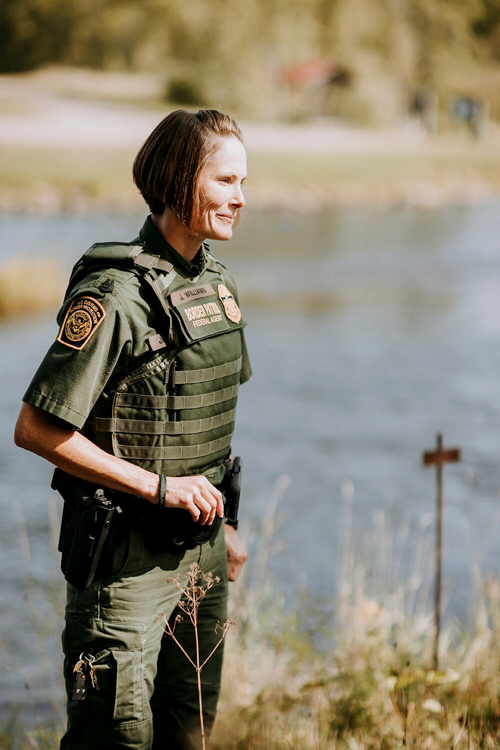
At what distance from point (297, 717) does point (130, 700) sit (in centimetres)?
94

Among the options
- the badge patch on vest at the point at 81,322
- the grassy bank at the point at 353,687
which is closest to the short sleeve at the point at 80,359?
the badge patch on vest at the point at 81,322

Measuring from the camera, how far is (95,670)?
4.71 ft

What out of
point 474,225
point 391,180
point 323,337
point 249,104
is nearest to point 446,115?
point 249,104

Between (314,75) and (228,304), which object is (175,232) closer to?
(228,304)

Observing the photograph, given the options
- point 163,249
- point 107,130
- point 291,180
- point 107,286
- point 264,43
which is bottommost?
point 107,286

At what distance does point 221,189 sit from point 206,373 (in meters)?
0.34

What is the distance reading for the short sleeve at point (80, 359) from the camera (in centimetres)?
134

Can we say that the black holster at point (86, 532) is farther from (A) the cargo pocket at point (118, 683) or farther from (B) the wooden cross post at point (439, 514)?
(B) the wooden cross post at point (439, 514)

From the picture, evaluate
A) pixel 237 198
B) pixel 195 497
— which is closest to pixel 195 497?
pixel 195 497

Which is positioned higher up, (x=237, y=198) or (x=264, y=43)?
(x=264, y=43)

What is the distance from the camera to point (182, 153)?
1.44m

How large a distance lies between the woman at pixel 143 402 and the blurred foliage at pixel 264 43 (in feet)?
124

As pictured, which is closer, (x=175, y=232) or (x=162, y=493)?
(x=162, y=493)

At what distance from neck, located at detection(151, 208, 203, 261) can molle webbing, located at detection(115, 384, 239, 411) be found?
27 centimetres
